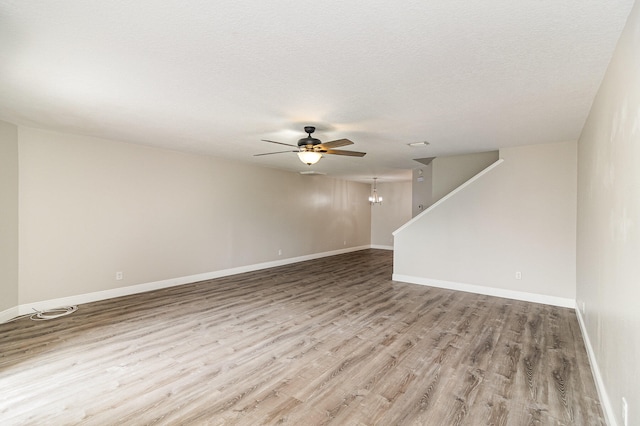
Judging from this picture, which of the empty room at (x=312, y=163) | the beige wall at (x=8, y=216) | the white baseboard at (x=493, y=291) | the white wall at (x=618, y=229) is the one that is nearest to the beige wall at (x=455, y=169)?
the empty room at (x=312, y=163)

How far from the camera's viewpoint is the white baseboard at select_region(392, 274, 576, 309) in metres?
4.61

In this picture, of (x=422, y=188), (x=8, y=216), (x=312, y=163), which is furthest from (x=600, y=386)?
(x=8, y=216)

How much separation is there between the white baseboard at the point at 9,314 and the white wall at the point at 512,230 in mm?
6397

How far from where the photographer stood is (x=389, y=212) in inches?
443

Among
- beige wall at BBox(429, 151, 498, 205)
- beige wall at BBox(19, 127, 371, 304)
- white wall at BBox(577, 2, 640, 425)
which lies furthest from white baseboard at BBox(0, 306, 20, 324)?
beige wall at BBox(429, 151, 498, 205)

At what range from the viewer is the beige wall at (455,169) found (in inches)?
230

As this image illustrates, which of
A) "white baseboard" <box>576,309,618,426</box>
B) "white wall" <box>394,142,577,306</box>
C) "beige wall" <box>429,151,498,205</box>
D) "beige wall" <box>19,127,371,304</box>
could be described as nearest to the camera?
"white baseboard" <box>576,309,618,426</box>

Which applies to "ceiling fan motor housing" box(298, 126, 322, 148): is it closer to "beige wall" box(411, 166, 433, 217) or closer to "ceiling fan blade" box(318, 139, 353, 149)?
"ceiling fan blade" box(318, 139, 353, 149)

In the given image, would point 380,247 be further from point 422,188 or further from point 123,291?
point 123,291

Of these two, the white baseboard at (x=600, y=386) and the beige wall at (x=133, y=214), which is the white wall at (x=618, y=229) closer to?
the white baseboard at (x=600, y=386)

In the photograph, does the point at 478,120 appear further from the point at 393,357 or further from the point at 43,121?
the point at 43,121

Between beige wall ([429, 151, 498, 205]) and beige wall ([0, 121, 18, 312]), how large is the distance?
22.6 ft

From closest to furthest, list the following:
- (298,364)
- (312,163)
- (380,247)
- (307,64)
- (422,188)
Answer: (307,64)
(298,364)
(312,163)
(422,188)
(380,247)

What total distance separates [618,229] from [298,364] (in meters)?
2.68
